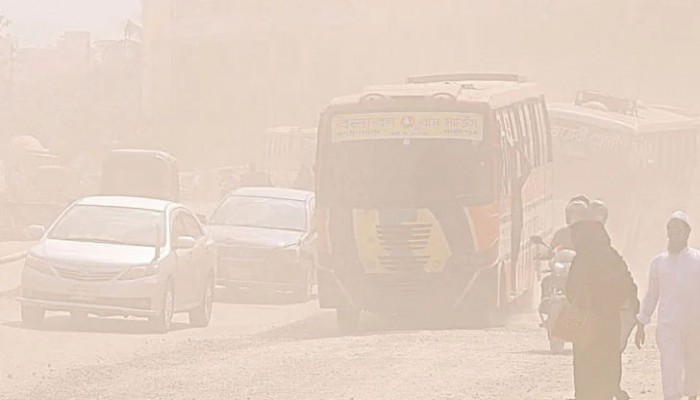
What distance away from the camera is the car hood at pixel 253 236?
91.8ft

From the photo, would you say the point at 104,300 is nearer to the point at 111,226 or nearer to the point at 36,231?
the point at 111,226

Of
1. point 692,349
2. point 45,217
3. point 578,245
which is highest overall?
point 578,245

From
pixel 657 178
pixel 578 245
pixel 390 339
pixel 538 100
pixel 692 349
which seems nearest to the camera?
pixel 578 245

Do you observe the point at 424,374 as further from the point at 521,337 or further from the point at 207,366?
the point at 521,337

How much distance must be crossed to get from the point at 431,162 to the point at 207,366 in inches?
267

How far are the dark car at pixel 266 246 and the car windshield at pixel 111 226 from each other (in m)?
5.37

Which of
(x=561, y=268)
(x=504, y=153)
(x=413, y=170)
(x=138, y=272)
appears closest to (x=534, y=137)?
(x=504, y=153)

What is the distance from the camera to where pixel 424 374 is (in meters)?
16.0

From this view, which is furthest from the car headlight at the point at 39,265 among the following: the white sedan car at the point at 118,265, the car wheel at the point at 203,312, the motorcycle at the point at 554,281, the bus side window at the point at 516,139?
the bus side window at the point at 516,139

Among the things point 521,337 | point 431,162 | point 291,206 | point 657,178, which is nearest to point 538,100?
point 291,206

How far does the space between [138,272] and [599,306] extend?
10883 millimetres

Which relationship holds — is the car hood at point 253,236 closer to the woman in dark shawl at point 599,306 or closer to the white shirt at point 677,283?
the white shirt at point 677,283

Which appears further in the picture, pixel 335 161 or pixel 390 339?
pixel 335 161

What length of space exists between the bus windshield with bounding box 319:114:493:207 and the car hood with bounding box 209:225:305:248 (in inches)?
194
